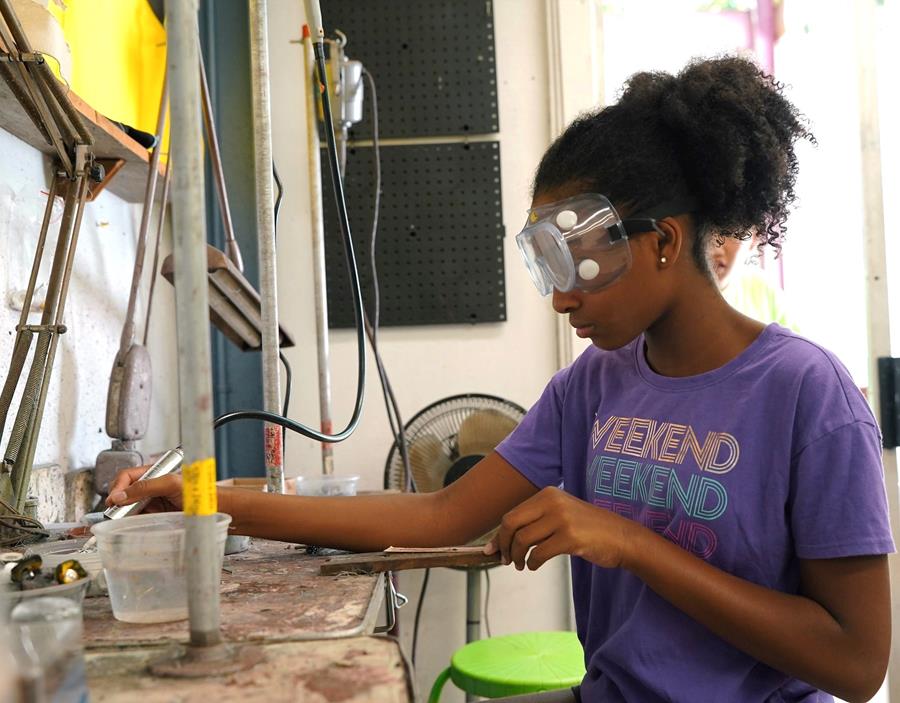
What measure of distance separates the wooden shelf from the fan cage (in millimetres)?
916

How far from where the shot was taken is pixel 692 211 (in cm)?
114

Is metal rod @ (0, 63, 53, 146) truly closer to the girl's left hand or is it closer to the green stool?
the girl's left hand

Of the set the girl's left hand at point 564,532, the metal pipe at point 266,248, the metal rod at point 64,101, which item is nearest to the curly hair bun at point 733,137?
the girl's left hand at point 564,532

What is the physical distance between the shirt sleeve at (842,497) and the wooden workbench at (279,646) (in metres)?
0.50

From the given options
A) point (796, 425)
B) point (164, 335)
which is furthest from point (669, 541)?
point (164, 335)

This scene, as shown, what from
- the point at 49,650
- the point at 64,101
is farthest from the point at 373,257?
the point at 49,650

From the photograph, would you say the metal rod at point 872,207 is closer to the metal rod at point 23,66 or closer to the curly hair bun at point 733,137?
the curly hair bun at point 733,137

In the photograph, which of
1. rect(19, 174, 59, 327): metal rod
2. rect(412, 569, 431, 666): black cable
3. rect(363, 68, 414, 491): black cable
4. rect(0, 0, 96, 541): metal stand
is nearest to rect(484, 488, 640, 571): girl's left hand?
rect(0, 0, 96, 541): metal stand

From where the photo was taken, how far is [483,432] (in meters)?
2.23

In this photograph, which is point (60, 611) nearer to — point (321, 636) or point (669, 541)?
point (321, 636)

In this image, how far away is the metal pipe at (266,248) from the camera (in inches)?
49.5

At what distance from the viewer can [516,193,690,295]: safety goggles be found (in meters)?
1.10

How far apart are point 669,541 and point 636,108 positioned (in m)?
0.59

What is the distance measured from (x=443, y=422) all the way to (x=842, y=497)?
4.70ft
